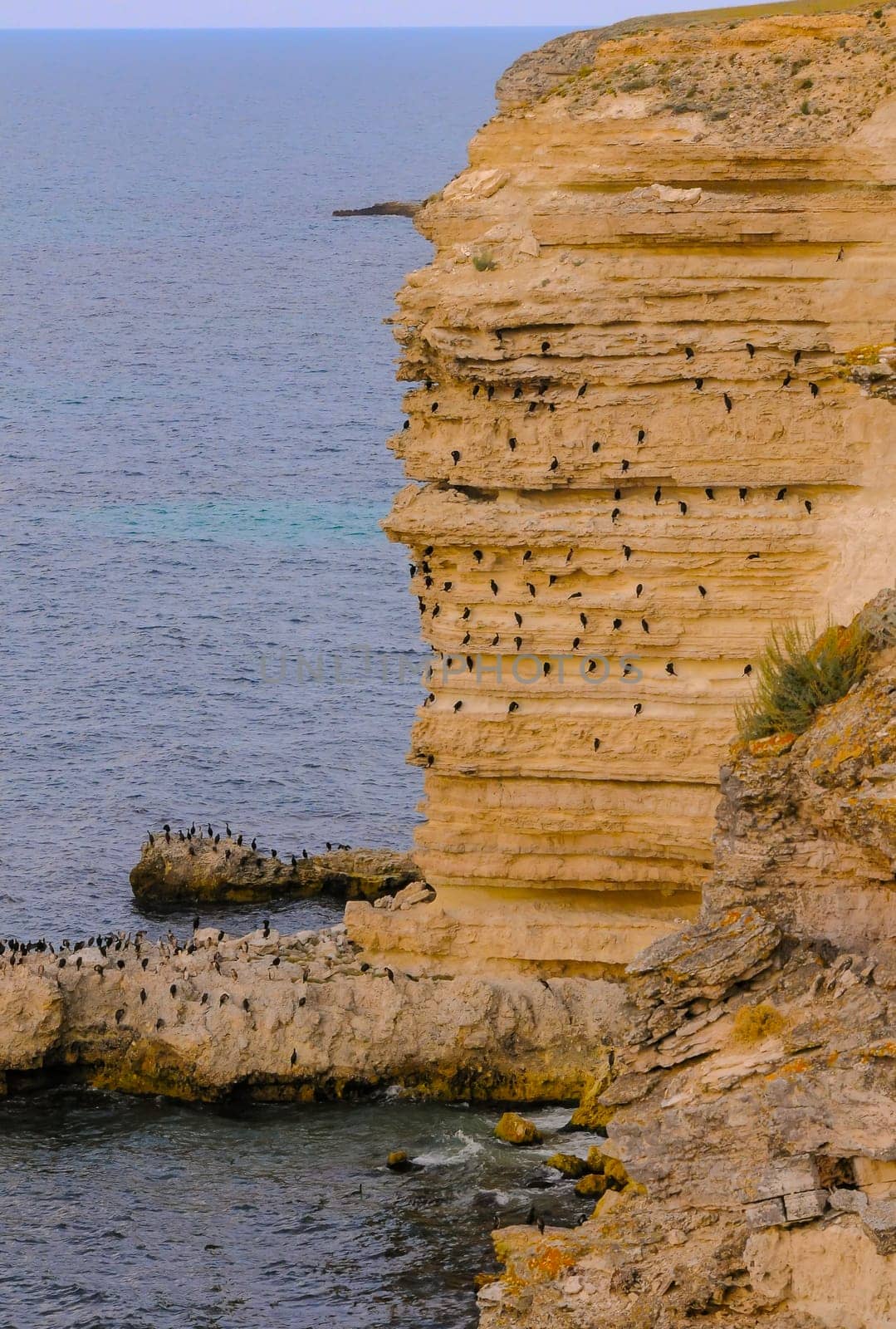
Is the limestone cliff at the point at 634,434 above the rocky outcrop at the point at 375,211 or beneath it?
beneath

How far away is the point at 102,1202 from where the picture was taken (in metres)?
43.3

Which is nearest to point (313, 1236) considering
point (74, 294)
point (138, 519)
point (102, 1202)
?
point (102, 1202)

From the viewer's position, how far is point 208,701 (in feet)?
247

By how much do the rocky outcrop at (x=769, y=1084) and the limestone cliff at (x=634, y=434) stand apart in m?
8.75

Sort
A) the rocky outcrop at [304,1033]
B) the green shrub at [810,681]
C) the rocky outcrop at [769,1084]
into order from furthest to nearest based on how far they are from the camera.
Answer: the rocky outcrop at [304,1033] < the green shrub at [810,681] < the rocky outcrop at [769,1084]

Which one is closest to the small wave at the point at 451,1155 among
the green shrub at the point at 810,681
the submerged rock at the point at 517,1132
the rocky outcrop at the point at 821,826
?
the submerged rock at the point at 517,1132

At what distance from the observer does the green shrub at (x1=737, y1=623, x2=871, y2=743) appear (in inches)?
1444

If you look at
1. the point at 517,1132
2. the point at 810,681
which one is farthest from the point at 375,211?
the point at 810,681

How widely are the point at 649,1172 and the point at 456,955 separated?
15.2 metres

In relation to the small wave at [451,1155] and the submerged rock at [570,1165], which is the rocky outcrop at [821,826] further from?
the small wave at [451,1155]

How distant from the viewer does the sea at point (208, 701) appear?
41469 millimetres

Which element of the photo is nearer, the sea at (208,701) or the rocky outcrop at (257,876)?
the sea at (208,701)

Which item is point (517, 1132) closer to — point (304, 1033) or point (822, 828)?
point (304, 1033)

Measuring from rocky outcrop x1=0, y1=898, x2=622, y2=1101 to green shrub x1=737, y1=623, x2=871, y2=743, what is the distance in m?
11.1
